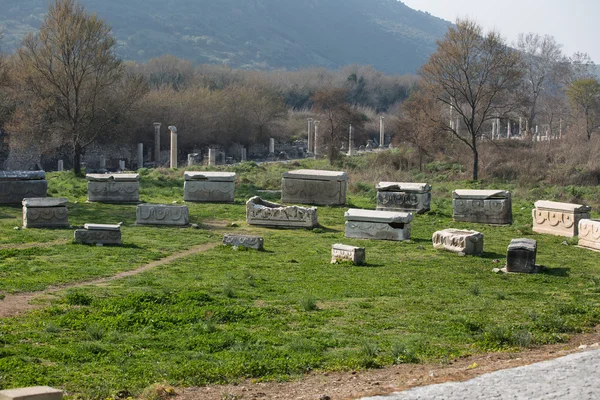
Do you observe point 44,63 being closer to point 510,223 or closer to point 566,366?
point 510,223

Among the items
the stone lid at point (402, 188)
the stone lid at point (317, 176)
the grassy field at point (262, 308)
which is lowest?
the grassy field at point (262, 308)

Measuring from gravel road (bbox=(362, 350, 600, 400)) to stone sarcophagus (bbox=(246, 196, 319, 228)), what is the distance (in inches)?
482

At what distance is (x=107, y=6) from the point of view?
168625 millimetres

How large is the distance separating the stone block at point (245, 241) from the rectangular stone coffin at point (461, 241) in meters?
3.66

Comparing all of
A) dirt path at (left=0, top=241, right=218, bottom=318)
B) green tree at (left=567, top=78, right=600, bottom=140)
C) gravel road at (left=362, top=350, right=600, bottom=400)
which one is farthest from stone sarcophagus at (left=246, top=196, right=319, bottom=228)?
green tree at (left=567, top=78, right=600, bottom=140)

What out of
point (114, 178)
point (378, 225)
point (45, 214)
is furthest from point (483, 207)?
point (45, 214)

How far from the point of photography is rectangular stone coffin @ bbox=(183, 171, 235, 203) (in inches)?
963

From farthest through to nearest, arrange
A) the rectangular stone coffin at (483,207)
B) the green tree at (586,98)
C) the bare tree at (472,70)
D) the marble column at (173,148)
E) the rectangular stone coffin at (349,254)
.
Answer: the green tree at (586,98), the bare tree at (472,70), the marble column at (173,148), the rectangular stone coffin at (483,207), the rectangular stone coffin at (349,254)

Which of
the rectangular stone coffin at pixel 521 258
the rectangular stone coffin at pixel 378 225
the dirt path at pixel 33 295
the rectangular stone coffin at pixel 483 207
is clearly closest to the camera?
the dirt path at pixel 33 295

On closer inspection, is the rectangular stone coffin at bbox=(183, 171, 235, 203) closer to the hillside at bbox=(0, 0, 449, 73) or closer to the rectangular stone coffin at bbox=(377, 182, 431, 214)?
the rectangular stone coffin at bbox=(377, 182, 431, 214)

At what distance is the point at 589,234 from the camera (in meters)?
17.8

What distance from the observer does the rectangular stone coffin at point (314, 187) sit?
948 inches

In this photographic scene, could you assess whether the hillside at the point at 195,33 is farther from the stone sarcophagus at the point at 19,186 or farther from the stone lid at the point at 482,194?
the stone lid at the point at 482,194

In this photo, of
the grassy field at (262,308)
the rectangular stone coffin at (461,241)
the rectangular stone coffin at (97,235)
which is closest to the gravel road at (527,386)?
the grassy field at (262,308)
